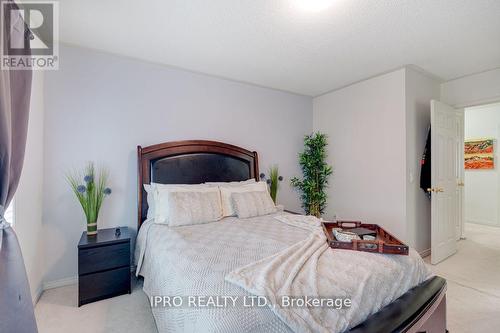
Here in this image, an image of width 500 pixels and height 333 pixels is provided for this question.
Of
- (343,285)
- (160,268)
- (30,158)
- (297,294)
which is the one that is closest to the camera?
(297,294)

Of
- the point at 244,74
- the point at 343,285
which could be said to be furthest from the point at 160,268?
the point at 244,74

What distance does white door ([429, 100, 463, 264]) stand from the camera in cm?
327

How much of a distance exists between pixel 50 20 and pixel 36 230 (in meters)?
1.97

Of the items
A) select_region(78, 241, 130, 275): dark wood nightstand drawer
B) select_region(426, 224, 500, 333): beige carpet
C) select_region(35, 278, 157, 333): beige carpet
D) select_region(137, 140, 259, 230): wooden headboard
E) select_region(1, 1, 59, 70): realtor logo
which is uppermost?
select_region(1, 1, 59, 70): realtor logo

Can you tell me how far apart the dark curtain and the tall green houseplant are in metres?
3.58

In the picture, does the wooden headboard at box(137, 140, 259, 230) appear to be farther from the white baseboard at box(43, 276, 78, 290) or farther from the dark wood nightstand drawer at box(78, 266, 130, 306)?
the white baseboard at box(43, 276, 78, 290)

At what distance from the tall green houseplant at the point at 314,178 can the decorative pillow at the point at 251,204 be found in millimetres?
1321

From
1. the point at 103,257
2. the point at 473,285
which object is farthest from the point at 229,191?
the point at 473,285

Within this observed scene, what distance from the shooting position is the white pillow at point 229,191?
2.92m

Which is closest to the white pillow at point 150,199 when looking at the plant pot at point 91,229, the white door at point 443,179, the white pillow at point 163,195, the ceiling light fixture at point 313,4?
the white pillow at point 163,195

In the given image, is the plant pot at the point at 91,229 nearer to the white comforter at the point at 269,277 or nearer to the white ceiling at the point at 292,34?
the white comforter at the point at 269,277

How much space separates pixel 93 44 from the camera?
103 inches

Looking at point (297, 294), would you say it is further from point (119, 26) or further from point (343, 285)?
point (119, 26)

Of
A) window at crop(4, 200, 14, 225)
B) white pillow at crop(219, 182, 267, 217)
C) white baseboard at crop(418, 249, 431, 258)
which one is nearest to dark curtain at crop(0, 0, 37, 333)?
window at crop(4, 200, 14, 225)
